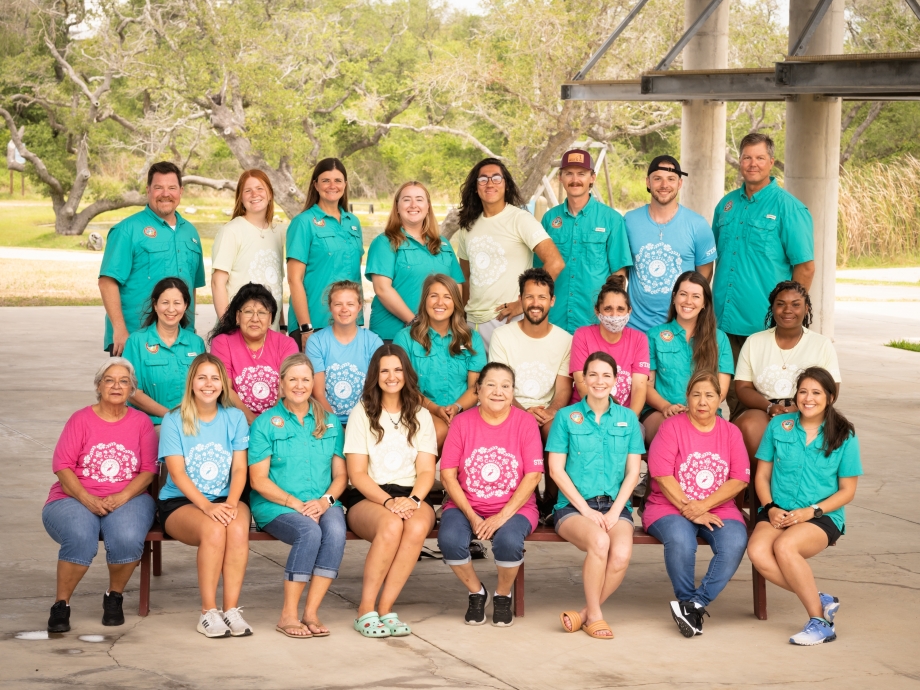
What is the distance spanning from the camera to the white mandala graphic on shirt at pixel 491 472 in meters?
5.32

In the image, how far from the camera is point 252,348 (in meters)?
5.86

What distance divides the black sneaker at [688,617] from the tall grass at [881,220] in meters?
22.6

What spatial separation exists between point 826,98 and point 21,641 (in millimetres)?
12339

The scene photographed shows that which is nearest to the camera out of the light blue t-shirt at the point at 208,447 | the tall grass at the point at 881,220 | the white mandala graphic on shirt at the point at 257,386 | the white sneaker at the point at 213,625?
the white sneaker at the point at 213,625

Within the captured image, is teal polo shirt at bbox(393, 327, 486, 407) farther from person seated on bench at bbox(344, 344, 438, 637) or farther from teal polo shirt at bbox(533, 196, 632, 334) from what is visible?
teal polo shirt at bbox(533, 196, 632, 334)

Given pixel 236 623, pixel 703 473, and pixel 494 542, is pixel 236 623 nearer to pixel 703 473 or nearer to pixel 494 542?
pixel 494 542

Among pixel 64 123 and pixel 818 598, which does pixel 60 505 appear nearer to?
pixel 818 598

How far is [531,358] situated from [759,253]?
5.00ft

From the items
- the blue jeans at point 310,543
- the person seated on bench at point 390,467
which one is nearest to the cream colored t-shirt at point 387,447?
the person seated on bench at point 390,467

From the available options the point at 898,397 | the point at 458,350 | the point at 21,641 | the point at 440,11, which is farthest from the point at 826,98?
the point at 440,11

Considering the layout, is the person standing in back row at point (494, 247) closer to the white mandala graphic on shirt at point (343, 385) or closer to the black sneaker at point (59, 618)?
the white mandala graphic on shirt at point (343, 385)

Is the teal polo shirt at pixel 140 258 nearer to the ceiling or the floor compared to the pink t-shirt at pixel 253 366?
nearer to the ceiling

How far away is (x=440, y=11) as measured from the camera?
49.4 m

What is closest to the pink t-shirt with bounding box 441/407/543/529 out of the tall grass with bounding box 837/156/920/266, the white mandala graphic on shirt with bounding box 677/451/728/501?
the white mandala graphic on shirt with bounding box 677/451/728/501
